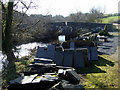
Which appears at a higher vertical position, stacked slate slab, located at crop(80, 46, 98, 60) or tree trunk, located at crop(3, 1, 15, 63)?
tree trunk, located at crop(3, 1, 15, 63)

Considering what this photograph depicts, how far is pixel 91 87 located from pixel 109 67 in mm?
3401

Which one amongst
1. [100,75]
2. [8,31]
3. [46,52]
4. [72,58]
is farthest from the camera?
[46,52]

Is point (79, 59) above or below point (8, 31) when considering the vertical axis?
below

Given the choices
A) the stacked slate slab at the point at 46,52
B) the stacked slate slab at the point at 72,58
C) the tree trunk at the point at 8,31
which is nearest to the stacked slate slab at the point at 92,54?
the stacked slate slab at the point at 72,58

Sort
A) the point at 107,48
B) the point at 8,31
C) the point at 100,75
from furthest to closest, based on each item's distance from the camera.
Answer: the point at 107,48 < the point at 8,31 < the point at 100,75

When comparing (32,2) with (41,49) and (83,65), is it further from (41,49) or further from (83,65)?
(83,65)

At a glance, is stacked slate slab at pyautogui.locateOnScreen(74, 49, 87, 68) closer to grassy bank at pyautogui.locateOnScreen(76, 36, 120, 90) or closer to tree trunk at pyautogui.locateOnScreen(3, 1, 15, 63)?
grassy bank at pyautogui.locateOnScreen(76, 36, 120, 90)

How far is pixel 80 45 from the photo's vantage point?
42.1 ft

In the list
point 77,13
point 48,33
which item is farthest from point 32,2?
point 77,13

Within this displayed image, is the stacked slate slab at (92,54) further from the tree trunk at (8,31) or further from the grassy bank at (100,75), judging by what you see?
the tree trunk at (8,31)

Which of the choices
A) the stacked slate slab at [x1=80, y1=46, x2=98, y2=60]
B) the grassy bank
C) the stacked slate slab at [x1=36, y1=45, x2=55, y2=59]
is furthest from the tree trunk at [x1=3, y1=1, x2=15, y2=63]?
the stacked slate slab at [x1=80, y1=46, x2=98, y2=60]

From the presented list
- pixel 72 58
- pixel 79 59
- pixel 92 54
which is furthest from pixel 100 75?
pixel 92 54

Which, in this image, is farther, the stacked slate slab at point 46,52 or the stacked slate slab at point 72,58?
the stacked slate slab at point 46,52

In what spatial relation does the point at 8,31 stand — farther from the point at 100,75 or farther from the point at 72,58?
the point at 100,75
